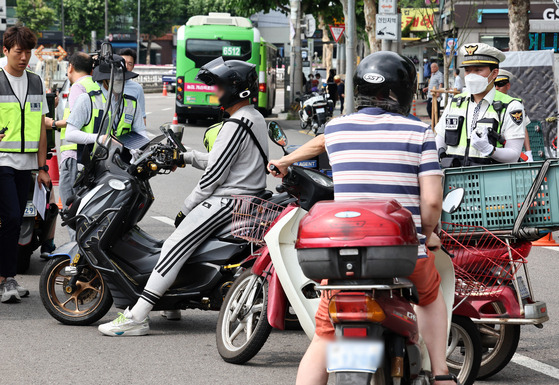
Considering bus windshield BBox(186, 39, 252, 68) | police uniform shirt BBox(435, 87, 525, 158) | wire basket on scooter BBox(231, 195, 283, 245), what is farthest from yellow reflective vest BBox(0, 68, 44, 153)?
bus windshield BBox(186, 39, 252, 68)

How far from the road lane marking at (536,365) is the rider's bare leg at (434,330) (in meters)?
1.63

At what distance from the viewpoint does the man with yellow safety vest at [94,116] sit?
789 cm

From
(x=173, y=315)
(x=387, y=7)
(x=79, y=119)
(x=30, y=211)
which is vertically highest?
(x=387, y=7)

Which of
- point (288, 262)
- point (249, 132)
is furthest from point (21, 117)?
point (288, 262)

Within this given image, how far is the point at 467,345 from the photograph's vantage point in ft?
15.7

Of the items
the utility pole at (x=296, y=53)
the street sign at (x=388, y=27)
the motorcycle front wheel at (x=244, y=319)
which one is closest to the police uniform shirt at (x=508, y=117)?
the motorcycle front wheel at (x=244, y=319)

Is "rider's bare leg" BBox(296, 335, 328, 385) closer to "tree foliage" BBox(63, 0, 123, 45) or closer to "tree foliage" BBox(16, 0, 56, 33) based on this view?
"tree foliage" BBox(16, 0, 56, 33)

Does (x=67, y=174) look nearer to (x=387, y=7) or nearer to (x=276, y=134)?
(x=276, y=134)

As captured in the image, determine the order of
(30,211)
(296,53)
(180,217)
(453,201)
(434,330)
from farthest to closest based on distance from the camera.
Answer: (296,53)
(30,211)
(180,217)
(453,201)
(434,330)

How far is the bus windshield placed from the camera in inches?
1149

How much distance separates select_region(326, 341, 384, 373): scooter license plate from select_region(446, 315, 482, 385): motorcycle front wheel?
153 cm

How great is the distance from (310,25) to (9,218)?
86.0 ft

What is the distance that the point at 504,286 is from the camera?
4996 mm

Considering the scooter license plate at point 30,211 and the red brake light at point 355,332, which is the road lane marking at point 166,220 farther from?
the red brake light at point 355,332
